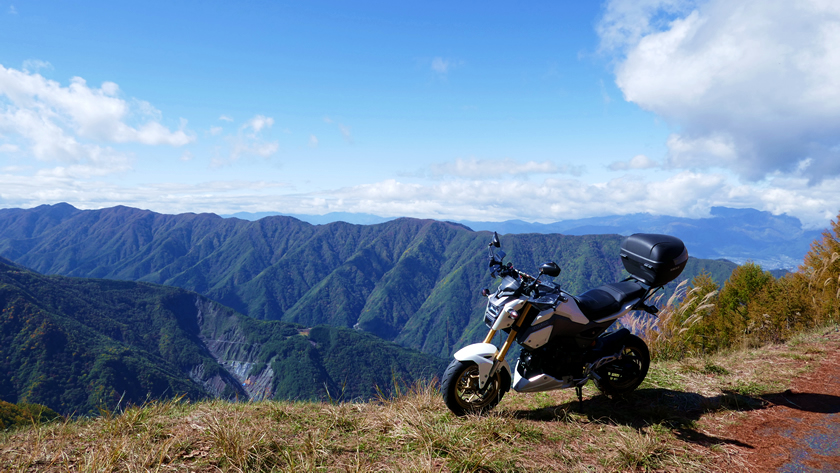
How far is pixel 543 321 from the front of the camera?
15.9ft

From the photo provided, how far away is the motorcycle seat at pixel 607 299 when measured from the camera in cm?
514

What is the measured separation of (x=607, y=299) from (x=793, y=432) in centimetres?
224

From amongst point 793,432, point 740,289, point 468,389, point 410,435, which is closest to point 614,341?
point 793,432

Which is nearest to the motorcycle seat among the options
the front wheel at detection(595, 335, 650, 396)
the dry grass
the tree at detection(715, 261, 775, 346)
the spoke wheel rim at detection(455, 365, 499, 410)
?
the front wheel at detection(595, 335, 650, 396)

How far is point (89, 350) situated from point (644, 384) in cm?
16828

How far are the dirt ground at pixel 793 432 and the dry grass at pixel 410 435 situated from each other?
0.15 meters

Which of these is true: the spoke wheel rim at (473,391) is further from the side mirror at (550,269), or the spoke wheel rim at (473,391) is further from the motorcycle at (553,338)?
the side mirror at (550,269)

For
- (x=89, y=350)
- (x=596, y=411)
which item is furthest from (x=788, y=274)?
(x=89, y=350)

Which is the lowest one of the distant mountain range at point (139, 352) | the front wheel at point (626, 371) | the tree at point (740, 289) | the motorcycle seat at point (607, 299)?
the distant mountain range at point (139, 352)

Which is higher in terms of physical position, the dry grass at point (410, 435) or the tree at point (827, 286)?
the tree at point (827, 286)

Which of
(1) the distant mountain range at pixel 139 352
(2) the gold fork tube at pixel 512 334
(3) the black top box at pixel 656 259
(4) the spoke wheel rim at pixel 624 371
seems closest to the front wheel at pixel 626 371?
(4) the spoke wheel rim at pixel 624 371

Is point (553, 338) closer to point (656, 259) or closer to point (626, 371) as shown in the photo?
point (626, 371)

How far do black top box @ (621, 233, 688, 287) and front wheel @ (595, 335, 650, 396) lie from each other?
2.95 ft

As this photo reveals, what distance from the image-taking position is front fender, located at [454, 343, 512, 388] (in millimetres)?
4645
